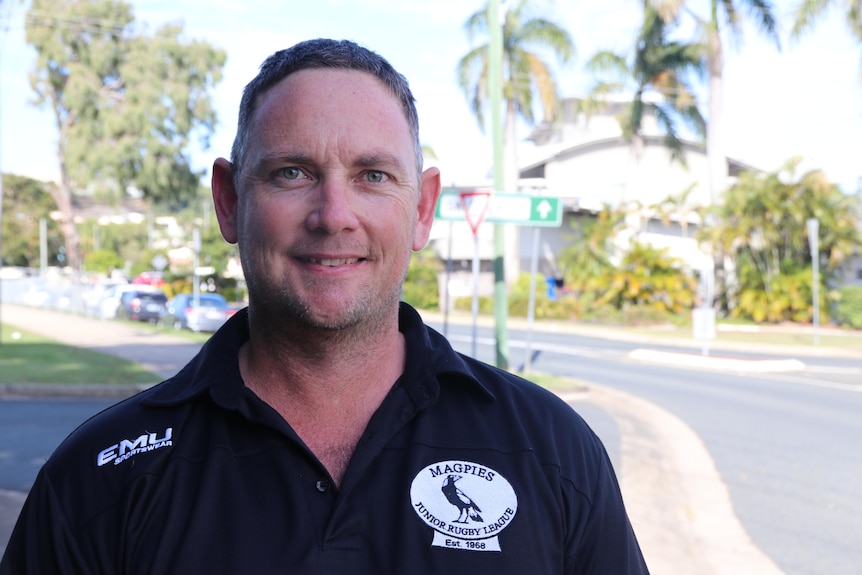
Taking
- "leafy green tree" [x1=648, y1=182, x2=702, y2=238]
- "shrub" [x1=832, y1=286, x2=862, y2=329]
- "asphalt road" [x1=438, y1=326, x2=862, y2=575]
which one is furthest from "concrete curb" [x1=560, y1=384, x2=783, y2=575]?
"leafy green tree" [x1=648, y1=182, x2=702, y2=238]

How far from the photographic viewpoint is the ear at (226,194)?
94.1 inches

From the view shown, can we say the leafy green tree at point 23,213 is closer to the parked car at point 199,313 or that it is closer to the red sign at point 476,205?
the parked car at point 199,313

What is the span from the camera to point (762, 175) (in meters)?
39.8

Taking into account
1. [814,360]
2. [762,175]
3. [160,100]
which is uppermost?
[160,100]

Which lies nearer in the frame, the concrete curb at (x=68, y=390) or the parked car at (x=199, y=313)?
the concrete curb at (x=68, y=390)

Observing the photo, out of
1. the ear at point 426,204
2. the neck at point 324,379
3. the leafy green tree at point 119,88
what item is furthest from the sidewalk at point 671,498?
the leafy green tree at point 119,88

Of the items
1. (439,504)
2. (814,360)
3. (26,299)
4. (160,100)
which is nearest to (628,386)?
(814,360)

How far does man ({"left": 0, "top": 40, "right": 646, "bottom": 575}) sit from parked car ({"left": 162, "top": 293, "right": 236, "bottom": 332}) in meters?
30.0

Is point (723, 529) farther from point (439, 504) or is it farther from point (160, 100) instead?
point (160, 100)

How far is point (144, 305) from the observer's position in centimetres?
3816

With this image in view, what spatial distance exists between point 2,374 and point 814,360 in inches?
699

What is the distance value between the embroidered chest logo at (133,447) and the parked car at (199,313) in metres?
30.1

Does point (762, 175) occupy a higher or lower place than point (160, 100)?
lower

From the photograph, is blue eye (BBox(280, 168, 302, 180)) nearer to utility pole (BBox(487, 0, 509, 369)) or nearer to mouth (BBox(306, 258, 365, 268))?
mouth (BBox(306, 258, 365, 268))
